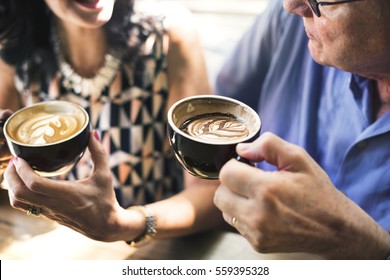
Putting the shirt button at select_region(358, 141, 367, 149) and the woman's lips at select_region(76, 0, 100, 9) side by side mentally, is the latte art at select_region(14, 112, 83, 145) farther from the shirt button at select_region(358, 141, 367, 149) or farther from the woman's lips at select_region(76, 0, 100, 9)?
the shirt button at select_region(358, 141, 367, 149)

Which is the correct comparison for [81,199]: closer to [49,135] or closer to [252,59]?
[49,135]

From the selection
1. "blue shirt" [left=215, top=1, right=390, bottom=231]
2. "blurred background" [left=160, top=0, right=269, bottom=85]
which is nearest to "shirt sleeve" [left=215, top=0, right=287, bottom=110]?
"blue shirt" [left=215, top=1, right=390, bottom=231]

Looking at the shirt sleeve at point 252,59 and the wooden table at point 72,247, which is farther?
the shirt sleeve at point 252,59

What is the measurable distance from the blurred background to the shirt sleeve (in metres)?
0.74

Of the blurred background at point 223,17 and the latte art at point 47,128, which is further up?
the latte art at point 47,128

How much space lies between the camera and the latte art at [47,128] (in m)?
0.87

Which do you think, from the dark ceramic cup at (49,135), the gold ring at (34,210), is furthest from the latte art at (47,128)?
the gold ring at (34,210)

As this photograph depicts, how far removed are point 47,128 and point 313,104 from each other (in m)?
0.63

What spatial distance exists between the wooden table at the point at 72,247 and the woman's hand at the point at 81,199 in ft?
0.12

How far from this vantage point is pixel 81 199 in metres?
0.90

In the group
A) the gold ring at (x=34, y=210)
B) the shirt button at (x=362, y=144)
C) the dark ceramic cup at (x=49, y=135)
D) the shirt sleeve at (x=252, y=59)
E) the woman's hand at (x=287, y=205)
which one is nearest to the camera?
the woman's hand at (x=287, y=205)

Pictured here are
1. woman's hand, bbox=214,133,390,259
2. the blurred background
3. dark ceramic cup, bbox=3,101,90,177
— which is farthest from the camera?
the blurred background

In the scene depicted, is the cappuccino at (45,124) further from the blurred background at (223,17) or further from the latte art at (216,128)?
the blurred background at (223,17)

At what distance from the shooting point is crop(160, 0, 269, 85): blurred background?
2.10m
